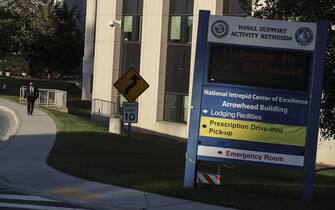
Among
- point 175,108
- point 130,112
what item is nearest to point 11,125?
point 130,112

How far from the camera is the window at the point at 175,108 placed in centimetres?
3978

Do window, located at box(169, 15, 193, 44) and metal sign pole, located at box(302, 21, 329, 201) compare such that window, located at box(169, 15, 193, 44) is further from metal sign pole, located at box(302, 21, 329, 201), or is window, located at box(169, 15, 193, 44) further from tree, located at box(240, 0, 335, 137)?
metal sign pole, located at box(302, 21, 329, 201)

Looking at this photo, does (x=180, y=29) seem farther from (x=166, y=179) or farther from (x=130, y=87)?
(x=166, y=179)

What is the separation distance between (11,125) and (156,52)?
44.8 feet

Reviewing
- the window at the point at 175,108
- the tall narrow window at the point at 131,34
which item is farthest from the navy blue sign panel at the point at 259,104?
the tall narrow window at the point at 131,34

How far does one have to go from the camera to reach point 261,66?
12531mm

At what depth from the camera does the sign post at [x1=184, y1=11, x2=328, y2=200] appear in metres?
12.4

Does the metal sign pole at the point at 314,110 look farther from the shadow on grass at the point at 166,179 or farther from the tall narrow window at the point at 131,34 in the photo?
the tall narrow window at the point at 131,34

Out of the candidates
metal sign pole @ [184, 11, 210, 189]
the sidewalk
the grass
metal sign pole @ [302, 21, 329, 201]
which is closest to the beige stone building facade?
the grass

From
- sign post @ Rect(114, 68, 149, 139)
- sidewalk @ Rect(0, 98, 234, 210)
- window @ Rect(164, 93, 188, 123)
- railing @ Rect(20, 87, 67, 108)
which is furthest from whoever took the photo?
railing @ Rect(20, 87, 67, 108)

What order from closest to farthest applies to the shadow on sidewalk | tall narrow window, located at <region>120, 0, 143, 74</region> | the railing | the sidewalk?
the sidewalk < the shadow on sidewalk < tall narrow window, located at <region>120, 0, 143, 74</region> < the railing

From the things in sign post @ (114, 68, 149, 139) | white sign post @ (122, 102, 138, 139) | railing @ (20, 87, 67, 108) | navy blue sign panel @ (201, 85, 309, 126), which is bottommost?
railing @ (20, 87, 67, 108)

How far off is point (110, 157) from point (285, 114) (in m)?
7.27

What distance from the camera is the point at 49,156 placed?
1817 centimetres
